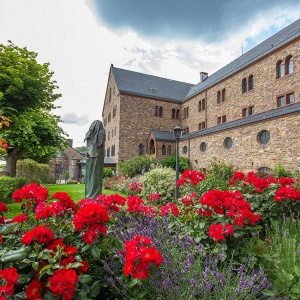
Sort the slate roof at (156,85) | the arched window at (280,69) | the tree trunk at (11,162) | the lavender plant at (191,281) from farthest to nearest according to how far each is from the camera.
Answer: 1. the slate roof at (156,85)
2. the arched window at (280,69)
3. the tree trunk at (11,162)
4. the lavender plant at (191,281)

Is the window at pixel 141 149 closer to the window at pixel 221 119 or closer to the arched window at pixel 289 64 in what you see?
the window at pixel 221 119

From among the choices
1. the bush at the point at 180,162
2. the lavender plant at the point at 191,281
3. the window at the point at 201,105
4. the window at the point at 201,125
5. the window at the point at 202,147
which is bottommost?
the lavender plant at the point at 191,281

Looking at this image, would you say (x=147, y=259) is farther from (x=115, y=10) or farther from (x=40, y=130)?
(x=40, y=130)

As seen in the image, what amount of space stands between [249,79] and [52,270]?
23.0 meters

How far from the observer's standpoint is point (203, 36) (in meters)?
7.89

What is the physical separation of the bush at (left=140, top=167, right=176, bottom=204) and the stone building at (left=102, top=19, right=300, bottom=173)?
702 cm

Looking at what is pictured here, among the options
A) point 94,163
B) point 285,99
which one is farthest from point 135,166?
point 94,163

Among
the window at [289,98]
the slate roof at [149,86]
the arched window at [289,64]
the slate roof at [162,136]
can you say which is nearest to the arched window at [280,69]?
the arched window at [289,64]

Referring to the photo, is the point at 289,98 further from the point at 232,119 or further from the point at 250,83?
the point at 232,119

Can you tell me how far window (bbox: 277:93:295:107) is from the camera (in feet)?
54.7

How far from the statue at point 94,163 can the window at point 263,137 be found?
467 inches

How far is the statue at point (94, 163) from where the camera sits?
6.41m

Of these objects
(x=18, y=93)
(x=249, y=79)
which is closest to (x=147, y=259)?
(x=18, y=93)

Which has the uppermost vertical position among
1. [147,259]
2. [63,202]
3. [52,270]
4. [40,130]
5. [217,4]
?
[217,4]
